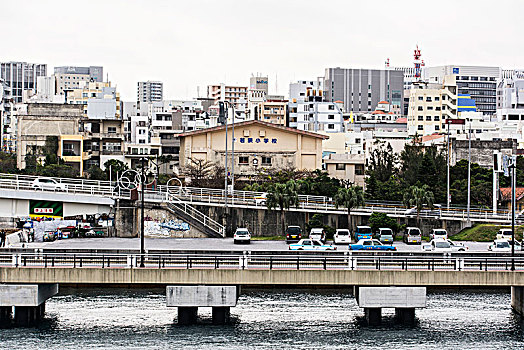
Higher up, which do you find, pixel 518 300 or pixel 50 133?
pixel 50 133

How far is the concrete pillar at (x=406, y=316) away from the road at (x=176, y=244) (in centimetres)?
1797

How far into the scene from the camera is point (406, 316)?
48094mm

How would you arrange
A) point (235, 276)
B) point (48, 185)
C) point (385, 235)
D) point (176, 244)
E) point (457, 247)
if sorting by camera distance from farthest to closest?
point (48, 185), point (385, 235), point (176, 244), point (457, 247), point (235, 276)

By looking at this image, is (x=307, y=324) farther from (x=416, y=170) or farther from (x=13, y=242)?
(x=416, y=170)

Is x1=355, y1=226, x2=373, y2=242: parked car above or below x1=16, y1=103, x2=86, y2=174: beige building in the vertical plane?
below

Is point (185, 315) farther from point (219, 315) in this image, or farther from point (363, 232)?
point (363, 232)

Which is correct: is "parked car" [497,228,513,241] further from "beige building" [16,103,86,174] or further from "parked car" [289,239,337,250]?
"beige building" [16,103,86,174]

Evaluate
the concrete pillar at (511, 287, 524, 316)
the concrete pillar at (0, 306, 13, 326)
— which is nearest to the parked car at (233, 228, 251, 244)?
the concrete pillar at (511, 287, 524, 316)

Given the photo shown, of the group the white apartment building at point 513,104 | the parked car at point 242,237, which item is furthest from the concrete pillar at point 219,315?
the white apartment building at point 513,104

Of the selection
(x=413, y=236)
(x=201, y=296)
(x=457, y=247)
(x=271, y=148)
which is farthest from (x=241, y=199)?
(x=201, y=296)

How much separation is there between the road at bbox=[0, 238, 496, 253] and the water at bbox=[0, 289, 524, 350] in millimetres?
10436

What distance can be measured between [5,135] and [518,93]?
341ft

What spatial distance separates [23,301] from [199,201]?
1406 inches

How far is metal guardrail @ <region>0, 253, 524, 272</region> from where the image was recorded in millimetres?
45312
